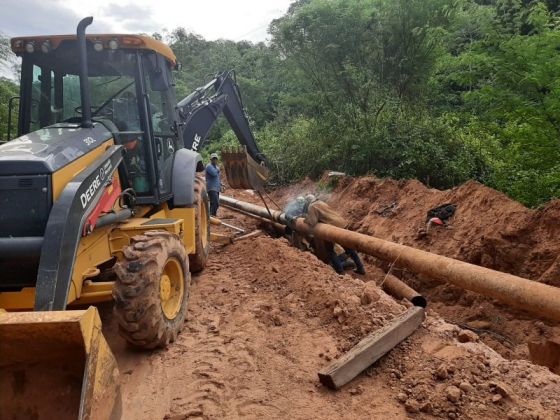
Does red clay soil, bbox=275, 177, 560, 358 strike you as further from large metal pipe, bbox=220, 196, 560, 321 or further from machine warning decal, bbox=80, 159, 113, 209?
machine warning decal, bbox=80, 159, 113, 209

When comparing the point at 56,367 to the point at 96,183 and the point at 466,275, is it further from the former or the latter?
the point at 466,275

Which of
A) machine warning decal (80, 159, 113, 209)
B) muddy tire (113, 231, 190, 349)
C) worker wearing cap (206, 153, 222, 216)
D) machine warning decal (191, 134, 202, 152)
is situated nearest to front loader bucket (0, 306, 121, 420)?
muddy tire (113, 231, 190, 349)

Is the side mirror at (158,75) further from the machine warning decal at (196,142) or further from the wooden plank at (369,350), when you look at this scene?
the wooden plank at (369,350)

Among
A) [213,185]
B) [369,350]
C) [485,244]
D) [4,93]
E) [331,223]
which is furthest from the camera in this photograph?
[4,93]

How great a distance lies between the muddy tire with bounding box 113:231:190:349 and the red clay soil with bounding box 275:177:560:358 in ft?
11.9

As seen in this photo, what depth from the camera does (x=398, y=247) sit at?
6.26 metres

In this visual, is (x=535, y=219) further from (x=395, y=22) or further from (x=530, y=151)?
(x=395, y=22)

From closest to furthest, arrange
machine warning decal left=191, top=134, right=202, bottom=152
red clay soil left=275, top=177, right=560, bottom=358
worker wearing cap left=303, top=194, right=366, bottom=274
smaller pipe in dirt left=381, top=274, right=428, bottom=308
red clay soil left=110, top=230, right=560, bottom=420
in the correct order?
red clay soil left=110, top=230, right=560, bottom=420, smaller pipe in dirt left=381, top=274, right=428, bottom=308, red clay soil left=275, top=177, right=560, bottom=358, worker wearing cap left=303, top=194, right=366, bottom=274, machine warning decal left=191, top=134, right=202, bottom=152

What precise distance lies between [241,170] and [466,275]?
4986 mm

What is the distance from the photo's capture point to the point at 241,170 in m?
8.91

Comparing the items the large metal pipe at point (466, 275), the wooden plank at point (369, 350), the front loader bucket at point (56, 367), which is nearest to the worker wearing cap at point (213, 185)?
the large metal pipe at point (466, 275)

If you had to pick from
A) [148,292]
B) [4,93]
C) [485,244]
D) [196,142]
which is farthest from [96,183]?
[4,93]

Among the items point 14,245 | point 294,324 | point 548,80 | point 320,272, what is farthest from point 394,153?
point 14,245

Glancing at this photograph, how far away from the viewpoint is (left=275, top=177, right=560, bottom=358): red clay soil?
5.67 m
